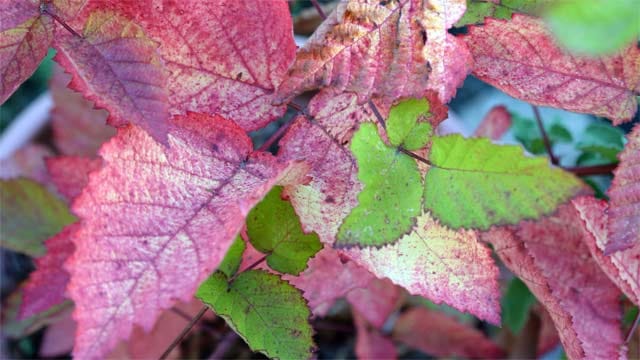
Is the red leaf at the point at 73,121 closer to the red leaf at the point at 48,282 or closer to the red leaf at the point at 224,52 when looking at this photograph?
the red leaf at the point at 48,282

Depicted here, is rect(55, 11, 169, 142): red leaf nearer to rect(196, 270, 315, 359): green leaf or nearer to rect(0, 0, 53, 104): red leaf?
rect(0, 0, 53, 104): red leaf

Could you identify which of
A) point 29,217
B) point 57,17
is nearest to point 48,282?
point 29,217

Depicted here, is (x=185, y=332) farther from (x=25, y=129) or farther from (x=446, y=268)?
(x=25, y=129)

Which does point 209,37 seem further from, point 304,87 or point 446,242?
point 446,242

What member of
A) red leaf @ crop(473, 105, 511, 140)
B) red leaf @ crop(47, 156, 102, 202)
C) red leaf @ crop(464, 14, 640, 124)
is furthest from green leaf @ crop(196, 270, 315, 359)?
red leaf @ crop(473, 105, 511, 140)

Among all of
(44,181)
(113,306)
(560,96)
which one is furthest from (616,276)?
(44,181)

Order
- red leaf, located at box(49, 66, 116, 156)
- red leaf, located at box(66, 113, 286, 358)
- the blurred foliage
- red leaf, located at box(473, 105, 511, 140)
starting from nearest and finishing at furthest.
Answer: red leaf, located at box(66, 113, 286, 358) < red leaf, located at box(473, 105, 511, 140) < red leaf, located at box(49, 66, 116, 156) < the blurred foliage
